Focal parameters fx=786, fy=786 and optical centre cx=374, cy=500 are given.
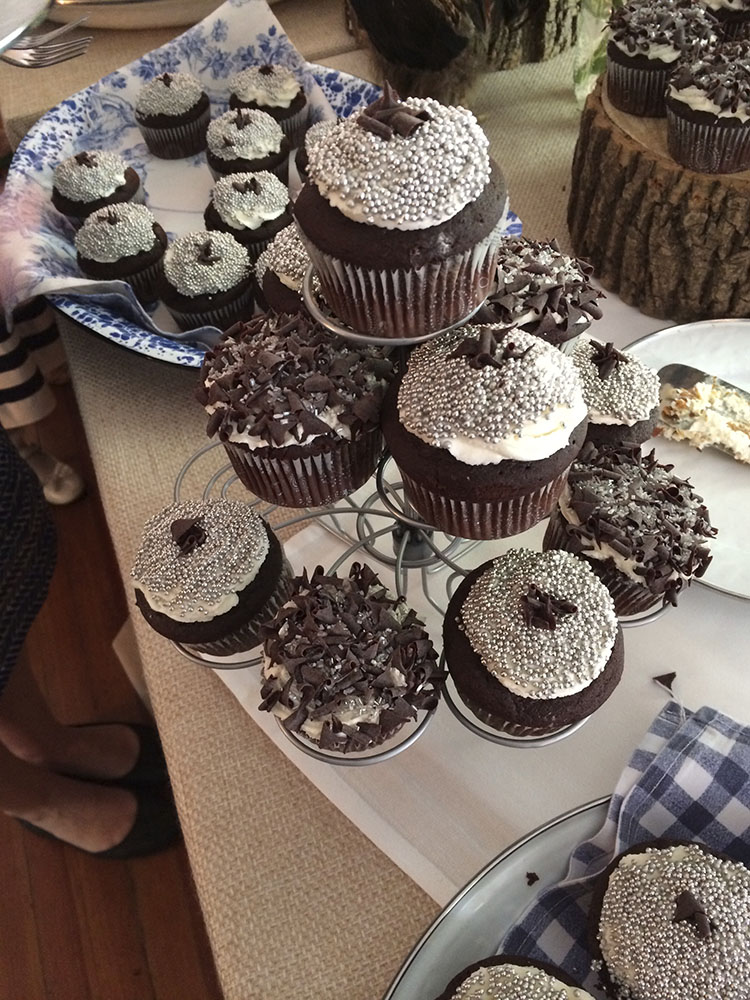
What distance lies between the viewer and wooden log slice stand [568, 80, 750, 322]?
3.55 ft

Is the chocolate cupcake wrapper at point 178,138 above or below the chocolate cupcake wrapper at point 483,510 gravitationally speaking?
below

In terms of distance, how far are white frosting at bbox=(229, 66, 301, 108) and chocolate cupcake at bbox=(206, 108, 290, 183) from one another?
64mm

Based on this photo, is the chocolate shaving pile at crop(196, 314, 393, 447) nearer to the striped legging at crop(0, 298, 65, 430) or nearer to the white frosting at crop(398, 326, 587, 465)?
the white frosting at crop(398, 326, 587, 465)

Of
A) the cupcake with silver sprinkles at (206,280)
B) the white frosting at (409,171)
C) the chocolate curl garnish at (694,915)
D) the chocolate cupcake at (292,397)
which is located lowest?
the chocolate curl garnish at (694,915)

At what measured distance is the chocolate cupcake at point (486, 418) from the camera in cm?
57

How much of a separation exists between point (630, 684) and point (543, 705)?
0.21m

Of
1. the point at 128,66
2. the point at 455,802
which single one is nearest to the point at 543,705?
the point at 455,802

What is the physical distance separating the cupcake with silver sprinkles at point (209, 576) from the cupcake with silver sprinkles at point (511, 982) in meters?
0.36

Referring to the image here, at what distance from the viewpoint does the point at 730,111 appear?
3.32 ft

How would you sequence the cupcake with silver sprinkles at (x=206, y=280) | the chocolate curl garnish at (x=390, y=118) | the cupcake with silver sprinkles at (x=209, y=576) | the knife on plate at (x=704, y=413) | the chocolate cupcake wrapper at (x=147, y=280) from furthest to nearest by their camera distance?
the chocolate cupcake wrapper at (x=147, y=280) < the cupcake with silver sprinkles at (x=206, y=280) < the knife on plate at (x=704, y=413) < the cupcake with silver sprinkles at (x=209, y=576) < the chocolate curl garnish at (x=390, y=118)

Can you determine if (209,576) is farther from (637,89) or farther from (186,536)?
(637,89)

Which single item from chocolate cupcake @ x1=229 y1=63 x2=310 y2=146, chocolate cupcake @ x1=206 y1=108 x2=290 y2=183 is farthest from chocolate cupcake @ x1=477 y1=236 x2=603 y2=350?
chocolate cupcake @ x1=229 y1=63 x2=310 y2=146

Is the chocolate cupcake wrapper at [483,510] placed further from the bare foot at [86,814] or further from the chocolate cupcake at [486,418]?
the bare foot at [86,814]

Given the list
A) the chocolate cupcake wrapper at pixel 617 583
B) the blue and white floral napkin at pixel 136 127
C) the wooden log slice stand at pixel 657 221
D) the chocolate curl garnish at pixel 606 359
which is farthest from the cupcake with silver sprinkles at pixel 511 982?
the blue and white floral napkin at pixel 136 127
